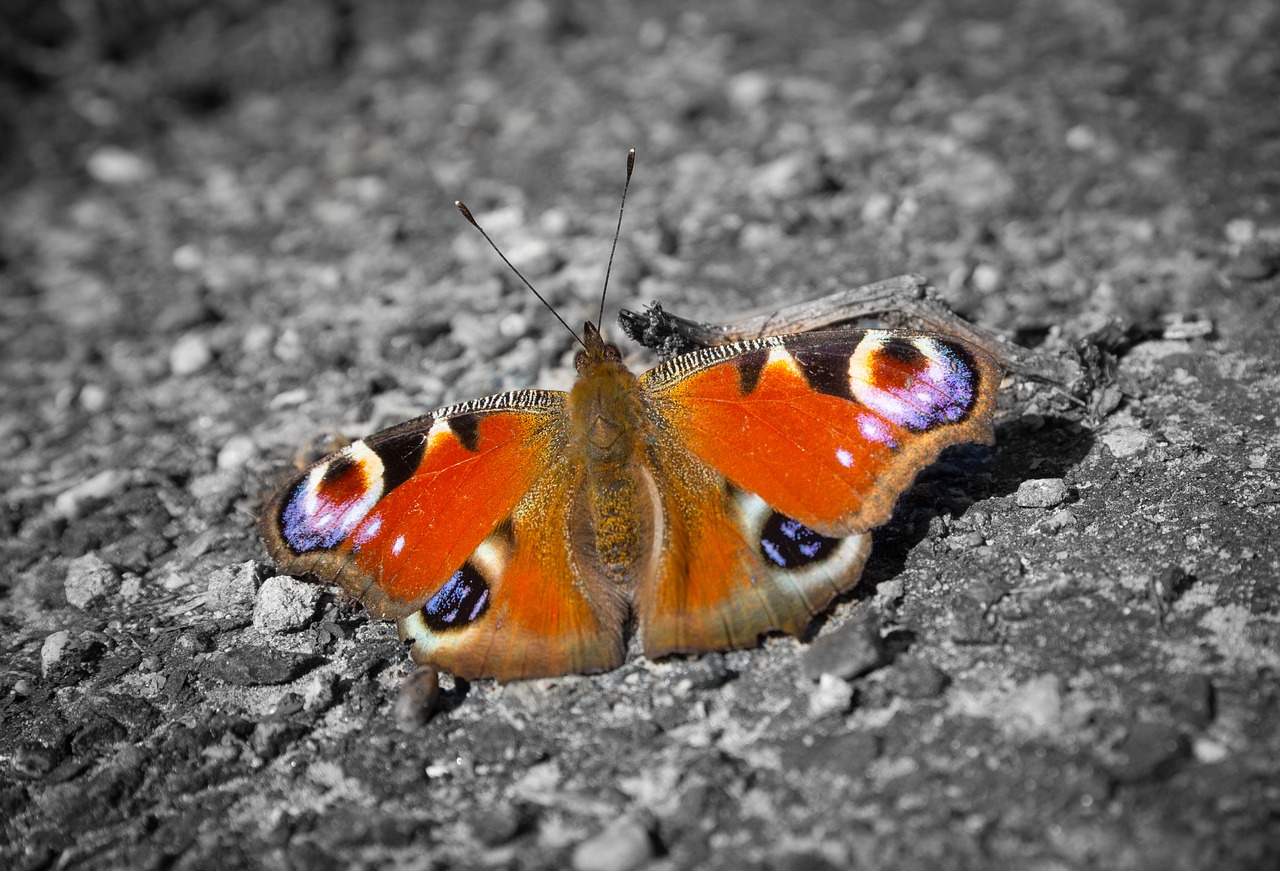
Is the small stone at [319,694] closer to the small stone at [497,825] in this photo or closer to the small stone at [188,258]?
the small stone at [497,825]

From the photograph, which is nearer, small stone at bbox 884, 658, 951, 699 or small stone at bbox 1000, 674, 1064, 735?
small stone at bbox 1000, 674, 1064, 735

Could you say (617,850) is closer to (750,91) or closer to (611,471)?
(611,471)

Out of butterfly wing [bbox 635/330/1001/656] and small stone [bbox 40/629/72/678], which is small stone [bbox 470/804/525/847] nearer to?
butterfly wing [bbox 635/330/1001/656]

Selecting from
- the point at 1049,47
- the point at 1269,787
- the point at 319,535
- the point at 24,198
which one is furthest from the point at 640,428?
the point at 24,198

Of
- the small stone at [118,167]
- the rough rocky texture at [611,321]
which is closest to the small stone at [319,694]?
the rough rocky texture at [611,321]

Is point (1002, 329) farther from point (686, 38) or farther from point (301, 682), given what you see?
point (686, 38)

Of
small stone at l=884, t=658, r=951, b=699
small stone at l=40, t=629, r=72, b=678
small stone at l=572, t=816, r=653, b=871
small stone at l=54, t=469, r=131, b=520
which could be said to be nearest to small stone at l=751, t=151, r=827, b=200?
small stone at l=884, t=658, r=951, b=699
